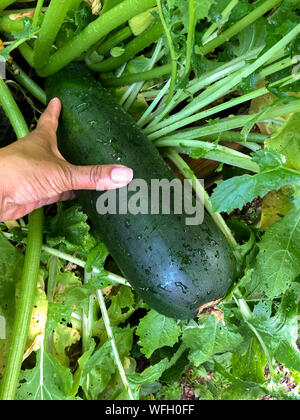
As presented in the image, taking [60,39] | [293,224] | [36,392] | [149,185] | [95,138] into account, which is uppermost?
[60,39]

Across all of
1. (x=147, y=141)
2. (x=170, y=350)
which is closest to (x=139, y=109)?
(x=147, y=141)

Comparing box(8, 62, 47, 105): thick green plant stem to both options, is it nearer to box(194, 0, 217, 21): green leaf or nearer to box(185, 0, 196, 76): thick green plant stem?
box(185, 0, 196, 76): thick green plant stem

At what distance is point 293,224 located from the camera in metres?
1.24

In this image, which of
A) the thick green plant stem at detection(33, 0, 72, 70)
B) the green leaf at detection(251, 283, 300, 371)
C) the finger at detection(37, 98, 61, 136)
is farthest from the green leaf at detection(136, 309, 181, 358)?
the thick green plant stem at detection(33, 0, 72, 70)

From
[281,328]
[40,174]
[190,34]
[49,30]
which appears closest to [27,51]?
[49,30]

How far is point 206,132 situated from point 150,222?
0.34m

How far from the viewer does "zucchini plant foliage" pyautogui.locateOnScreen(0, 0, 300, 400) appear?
115cm

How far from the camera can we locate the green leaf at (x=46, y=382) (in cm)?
128

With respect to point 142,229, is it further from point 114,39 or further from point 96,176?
point 114,39

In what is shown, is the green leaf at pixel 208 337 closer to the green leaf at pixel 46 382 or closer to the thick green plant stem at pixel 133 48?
the green leaf at pixel 46 382

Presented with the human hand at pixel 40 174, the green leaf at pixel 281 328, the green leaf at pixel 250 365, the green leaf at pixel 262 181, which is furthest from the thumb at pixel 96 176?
the green leaf at pixel 250 365

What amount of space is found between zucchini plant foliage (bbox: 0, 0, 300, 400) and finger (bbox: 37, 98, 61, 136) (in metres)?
0.10

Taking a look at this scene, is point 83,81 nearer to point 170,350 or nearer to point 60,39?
point 60,39

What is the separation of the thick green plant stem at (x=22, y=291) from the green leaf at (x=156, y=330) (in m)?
0.33
